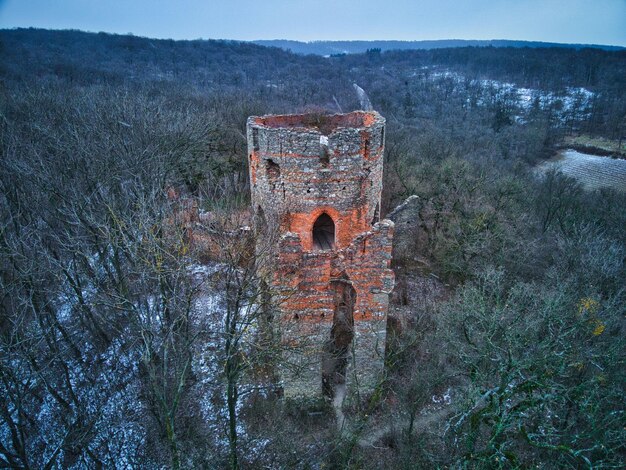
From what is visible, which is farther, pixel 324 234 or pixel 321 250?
pixel 324 234

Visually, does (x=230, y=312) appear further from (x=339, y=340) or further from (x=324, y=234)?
(x=324, y=234)

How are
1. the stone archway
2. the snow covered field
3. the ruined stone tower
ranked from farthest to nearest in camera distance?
the snow covered field, the stone archway, the ruined stone tower

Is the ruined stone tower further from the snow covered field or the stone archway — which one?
the snow covered field

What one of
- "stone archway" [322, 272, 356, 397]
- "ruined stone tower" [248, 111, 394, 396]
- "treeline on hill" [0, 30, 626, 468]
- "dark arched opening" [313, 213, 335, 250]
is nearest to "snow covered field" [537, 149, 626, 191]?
"treeline on hill" [0, 30, 626, 468]

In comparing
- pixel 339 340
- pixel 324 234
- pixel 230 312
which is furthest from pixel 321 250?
pixel 324 234

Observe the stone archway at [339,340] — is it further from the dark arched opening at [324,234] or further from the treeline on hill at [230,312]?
the dark arched opening at [324,234]

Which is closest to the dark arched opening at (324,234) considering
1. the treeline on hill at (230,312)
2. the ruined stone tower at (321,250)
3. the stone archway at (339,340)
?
the stone archway at (339,340)

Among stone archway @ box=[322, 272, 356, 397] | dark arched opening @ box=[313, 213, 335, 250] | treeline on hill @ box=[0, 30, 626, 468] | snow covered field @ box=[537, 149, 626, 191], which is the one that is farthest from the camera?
snow covered field @ box=[537, 149, 626, 191]
